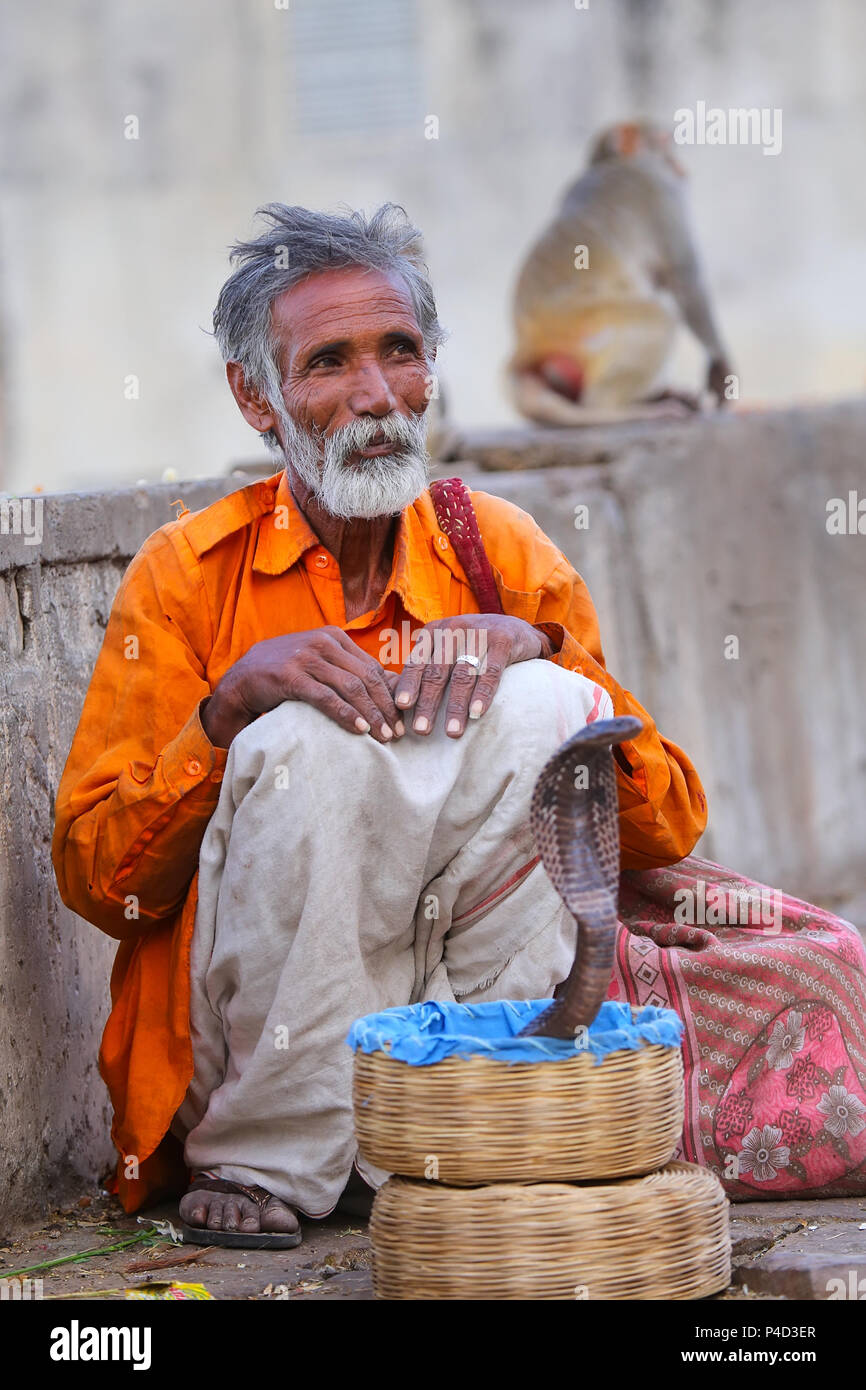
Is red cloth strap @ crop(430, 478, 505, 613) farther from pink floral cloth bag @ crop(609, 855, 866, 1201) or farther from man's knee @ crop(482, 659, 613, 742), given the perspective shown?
pink floral cloth bag @ crop(609, 855, 866, 1201)

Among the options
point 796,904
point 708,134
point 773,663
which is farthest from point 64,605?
point 708,134

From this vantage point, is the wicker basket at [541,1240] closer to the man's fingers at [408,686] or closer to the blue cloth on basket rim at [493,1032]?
the blue cloth on basket rim at [493,1032]

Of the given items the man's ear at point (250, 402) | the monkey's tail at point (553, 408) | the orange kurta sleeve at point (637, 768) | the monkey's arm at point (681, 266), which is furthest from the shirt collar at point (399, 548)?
the monkey's arm at point (681, 266)

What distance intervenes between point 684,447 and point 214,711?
4003 millimetres

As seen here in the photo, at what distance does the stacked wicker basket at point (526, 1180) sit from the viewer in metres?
2.51

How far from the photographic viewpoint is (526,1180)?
2545 millimetres

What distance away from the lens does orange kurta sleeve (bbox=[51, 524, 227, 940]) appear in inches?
123

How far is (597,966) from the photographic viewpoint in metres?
2.49

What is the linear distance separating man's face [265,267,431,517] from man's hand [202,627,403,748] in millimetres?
322

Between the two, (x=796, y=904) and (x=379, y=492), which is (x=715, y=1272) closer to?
(x=796, y=904)

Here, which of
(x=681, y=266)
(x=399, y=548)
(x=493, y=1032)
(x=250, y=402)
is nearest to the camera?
(x=493, y=1032)

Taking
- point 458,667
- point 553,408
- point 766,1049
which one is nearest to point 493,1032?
point 458,667

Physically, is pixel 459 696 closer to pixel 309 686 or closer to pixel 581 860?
pixel 309 686

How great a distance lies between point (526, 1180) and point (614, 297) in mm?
6266
